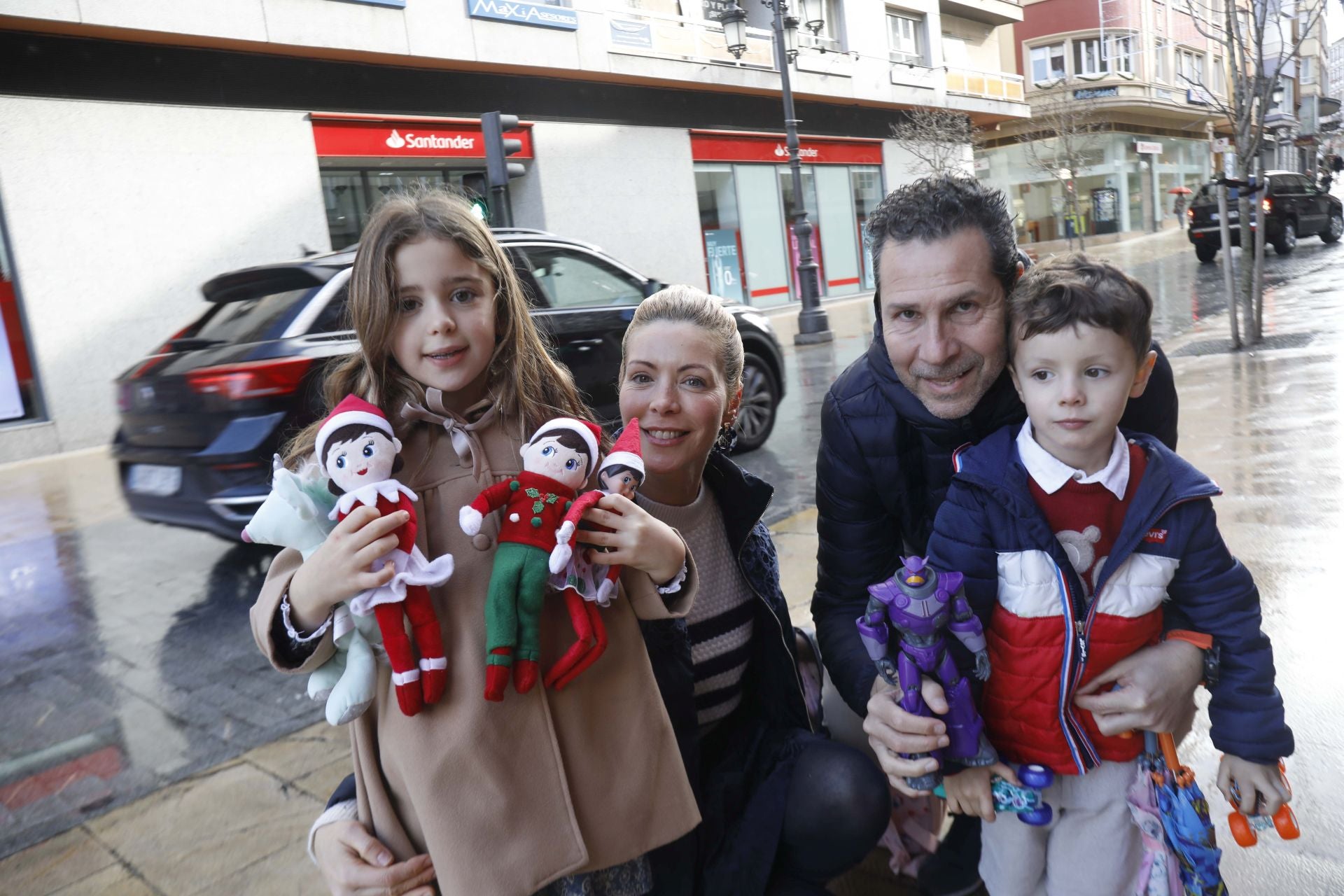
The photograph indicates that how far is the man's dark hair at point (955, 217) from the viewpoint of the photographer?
1.98 meters

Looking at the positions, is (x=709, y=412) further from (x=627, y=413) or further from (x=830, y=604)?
(x=830, y=604)

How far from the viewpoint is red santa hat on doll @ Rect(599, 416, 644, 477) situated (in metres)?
1.64

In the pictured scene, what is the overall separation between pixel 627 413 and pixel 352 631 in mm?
757

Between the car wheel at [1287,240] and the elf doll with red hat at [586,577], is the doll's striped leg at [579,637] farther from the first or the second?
the car wheel at [1287,240]

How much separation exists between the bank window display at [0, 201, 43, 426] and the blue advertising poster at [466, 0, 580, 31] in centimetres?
768

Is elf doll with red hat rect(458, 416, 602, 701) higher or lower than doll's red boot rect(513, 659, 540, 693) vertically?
higher

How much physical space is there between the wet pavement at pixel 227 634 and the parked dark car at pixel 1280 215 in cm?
1299

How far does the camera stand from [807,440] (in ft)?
25.2

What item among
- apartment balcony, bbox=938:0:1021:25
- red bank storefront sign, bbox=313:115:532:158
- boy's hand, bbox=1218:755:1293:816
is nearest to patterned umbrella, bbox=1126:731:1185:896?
boy's hand, bbox=1218:755:1293:816

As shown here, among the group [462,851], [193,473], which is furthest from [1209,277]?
[462,851]

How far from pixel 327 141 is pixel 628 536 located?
1416cm

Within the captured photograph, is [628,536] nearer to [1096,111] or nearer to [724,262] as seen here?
[724,262]

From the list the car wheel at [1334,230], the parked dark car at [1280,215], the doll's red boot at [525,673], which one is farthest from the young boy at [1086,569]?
the car wheel at [1334,230]

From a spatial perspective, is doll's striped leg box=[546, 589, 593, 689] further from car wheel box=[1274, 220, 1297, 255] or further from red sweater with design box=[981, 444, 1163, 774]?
car wheel box=[1274, 220, 1297, 255]
